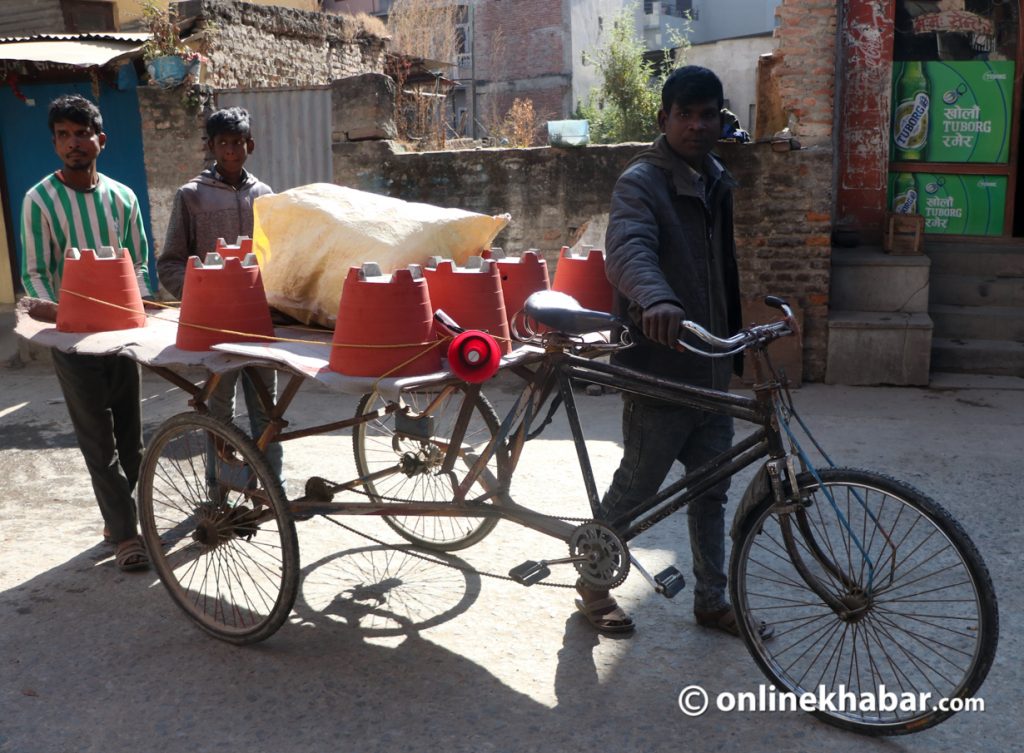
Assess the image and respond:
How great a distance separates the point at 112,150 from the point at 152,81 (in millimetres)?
1732

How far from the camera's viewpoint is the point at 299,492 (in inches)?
A: 201

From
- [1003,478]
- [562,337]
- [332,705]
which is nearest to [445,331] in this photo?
[562,337]

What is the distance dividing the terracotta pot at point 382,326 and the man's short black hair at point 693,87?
1.00 m

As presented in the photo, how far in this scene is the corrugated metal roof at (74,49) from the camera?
8.55 meters

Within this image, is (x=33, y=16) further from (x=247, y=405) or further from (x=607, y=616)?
(x=607, y=616)

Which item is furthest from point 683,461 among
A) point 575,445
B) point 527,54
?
point 527,54

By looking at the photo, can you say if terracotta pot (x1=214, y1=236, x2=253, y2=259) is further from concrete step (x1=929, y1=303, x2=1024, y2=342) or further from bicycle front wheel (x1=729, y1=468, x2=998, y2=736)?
concrete step (x1=929, y1=303, x2=1024, y2=342)

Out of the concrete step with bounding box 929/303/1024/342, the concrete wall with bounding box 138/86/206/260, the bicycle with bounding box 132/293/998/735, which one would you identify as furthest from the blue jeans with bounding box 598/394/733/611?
the concrete wall with bounding box 138/86/206/260

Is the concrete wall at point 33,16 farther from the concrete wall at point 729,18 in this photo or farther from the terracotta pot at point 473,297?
the concrete wall at point 729,18

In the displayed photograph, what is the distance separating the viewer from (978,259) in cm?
785

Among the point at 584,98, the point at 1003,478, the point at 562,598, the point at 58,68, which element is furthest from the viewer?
the point at 584,98

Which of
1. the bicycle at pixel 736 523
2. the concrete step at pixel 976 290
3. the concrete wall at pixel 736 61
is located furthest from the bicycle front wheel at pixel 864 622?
the concrete wall at pixel 736 61

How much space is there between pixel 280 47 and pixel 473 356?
8.83m

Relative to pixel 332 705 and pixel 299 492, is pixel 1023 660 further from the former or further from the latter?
pixel 299 492
